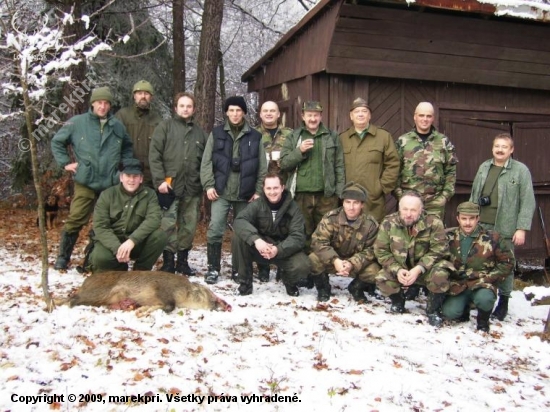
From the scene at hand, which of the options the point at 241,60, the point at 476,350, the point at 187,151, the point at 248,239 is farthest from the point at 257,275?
the point at 241,60

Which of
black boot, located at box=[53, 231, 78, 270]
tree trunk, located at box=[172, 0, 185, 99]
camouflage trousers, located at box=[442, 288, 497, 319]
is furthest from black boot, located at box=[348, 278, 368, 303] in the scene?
tree trunk, located at box=[172, 0, 185, 99]

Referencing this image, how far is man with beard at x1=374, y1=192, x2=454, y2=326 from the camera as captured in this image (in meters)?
5.12

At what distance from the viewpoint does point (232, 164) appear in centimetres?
594

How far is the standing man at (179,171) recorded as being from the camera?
593 cm

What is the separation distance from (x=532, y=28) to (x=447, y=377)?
21.6ft

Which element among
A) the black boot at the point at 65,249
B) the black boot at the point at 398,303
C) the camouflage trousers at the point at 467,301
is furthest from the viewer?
the black boot at the point at 65,249

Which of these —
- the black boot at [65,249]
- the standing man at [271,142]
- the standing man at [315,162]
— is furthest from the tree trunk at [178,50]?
the standing man at [315,162]

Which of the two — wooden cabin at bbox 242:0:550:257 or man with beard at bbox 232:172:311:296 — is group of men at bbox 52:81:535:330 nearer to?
man with beard at bbox 232:172:311:296

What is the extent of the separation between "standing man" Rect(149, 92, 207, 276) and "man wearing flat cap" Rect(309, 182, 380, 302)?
5.07 feet

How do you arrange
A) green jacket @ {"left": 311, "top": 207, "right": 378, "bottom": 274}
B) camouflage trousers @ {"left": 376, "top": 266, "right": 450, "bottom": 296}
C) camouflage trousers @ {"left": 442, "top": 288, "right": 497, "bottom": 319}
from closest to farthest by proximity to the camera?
camouflage trousers @ {"left": 442, "top": 288, "right": 497, "bottom": 319} < camouflage trousers @ {"left": 376, "top": 266, "right": 450, "bottom": 296} < green jacket @ {"left": 311, "top": 207, "right": 378, "bottom": 274}

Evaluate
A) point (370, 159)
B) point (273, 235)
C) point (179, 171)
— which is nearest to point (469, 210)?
point (370, 159)

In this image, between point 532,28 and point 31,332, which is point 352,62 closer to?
point 532,28

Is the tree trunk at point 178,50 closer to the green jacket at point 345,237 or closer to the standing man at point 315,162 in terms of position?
the standing man at point 315,162

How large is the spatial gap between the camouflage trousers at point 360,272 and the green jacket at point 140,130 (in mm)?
2329
